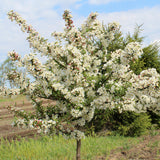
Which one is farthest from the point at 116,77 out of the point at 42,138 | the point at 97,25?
the point at 42,138

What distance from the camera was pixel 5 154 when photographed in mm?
7594

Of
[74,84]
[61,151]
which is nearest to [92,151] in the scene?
[61,151]

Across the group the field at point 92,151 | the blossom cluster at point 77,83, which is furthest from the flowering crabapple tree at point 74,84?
the field at point 92,151

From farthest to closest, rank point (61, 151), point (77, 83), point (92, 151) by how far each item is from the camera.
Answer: point (92, 151) → point (61, 151) → point (77, 83)

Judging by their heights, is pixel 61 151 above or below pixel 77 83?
below

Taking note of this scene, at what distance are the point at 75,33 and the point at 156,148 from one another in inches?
214

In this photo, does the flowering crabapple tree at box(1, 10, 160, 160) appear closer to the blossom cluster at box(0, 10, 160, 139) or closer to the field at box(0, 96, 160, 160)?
the blossom cluster at box(0, 10, 160, 139)

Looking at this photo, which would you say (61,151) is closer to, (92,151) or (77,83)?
(92,151)

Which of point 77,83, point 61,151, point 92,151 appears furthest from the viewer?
point 92,151

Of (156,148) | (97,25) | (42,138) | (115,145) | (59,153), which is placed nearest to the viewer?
(97,25)

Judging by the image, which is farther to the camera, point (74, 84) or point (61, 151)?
point (61, 151)

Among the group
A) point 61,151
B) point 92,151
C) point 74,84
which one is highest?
point 74,84

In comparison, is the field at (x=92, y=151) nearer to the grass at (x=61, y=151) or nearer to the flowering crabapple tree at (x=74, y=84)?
the grass at (x=61, y=151)

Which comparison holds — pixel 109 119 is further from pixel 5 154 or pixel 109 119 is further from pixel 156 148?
pixel 5 154
